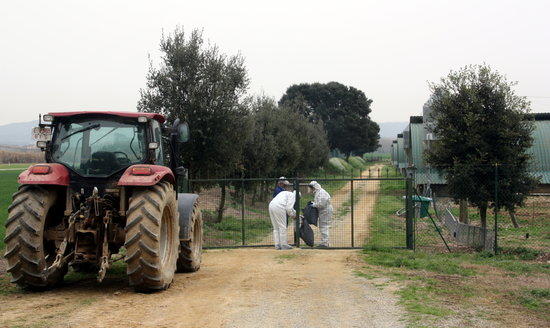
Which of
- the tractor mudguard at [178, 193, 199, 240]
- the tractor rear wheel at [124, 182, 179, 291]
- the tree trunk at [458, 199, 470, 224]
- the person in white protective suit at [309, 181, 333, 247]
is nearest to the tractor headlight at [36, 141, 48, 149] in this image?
the tractor rear wheel at [124, 182, 179, 291]

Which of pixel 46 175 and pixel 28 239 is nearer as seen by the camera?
pixel 28 239

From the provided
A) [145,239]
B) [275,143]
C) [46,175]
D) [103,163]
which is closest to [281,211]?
[103,163]

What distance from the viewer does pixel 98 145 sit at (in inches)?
371

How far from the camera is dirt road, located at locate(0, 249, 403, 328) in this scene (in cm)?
722

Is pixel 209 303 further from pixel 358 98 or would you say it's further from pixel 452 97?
pixel 358 98

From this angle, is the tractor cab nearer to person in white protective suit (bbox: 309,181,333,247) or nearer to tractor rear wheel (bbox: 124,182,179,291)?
tractor rear wheel (bbox: 124,182,179,291)

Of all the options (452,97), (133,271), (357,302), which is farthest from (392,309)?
(452,97)

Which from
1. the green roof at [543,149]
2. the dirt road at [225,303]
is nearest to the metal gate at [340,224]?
the dirt road at [225,303]

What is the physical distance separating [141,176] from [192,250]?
301 cm

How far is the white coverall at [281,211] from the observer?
15195 millimetres

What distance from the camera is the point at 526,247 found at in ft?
49.7

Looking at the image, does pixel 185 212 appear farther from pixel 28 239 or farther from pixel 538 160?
pixel 538 160

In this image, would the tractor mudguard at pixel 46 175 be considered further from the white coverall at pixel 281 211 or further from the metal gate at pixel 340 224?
the white coverall at pixel 281 211

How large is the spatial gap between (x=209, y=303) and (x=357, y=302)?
6.85ft
